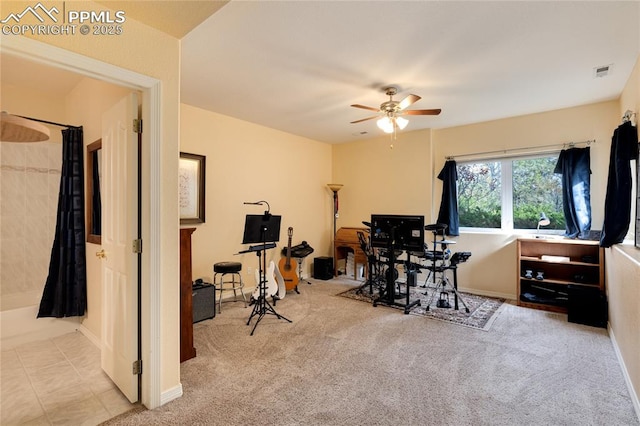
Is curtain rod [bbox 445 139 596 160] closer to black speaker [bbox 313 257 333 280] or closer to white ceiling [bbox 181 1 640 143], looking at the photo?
white ceiling [bbox 181 1 640 143]

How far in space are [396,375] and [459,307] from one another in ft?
6.95

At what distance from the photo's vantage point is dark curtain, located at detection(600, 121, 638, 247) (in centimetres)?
265

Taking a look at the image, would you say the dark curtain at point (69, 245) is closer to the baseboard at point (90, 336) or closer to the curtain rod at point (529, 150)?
the baseboard at point (90, 336)

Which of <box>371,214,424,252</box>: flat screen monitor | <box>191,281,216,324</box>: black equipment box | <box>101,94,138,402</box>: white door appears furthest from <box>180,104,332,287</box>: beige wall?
<box>371,214,424,252</box>: flat screen monitor

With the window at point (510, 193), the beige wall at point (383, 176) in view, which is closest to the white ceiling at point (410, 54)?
the window at point (510, 193)

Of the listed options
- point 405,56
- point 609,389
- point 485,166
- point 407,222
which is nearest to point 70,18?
point 405,56

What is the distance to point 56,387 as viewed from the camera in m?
2.25

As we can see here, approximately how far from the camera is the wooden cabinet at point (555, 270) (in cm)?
381

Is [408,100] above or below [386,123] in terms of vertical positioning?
above

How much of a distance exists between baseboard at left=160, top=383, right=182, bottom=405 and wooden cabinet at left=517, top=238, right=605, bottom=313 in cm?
432

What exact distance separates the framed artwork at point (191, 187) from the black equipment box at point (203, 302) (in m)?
0.94

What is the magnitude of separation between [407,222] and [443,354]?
157 cm

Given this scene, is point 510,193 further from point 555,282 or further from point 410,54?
point 410,54

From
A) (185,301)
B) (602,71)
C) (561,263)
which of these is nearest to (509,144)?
(602,71)
